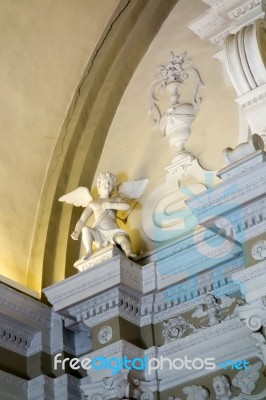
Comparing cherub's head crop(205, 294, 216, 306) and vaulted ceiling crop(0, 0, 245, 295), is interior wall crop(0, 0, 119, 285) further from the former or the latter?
cherub's head crop(205, 294, 216, 306)

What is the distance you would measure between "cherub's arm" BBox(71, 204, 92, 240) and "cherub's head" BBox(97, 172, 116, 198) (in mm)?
176

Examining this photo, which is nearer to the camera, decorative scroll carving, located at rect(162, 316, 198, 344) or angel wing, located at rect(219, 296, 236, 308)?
angel wing, located at rect(219, 296, 236, 308)

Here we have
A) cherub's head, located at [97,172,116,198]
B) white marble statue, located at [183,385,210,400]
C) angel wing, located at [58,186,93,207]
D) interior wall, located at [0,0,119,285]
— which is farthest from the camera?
interior wall, located at [0,0,119,285]

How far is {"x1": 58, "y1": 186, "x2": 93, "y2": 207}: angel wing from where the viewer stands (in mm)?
8312

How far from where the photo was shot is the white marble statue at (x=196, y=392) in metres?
7.06

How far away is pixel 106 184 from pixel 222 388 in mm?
2115

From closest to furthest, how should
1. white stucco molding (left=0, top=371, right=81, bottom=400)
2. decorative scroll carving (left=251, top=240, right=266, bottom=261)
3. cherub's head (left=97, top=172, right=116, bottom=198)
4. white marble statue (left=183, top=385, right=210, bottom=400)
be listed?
decorative scroll carving (left=251, top=240, right=266, bottom=261) < white marble statue (left=183, top=385, right=210, bottom=400) < white stucco molding (left=0, top=371, right=81, bottom=400) < cherub's head (left=97, top=172, right=116, bottom=198)

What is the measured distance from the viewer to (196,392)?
7.11m

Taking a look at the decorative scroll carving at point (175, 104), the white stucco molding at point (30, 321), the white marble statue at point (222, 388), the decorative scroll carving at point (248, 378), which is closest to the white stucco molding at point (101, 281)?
the white stucco molding at point (30, 321)

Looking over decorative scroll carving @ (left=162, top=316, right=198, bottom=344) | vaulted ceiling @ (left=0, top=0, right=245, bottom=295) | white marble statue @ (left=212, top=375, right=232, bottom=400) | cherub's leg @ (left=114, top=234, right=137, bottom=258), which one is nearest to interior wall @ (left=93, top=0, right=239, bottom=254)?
vaulted ceiling @ (left=0, top=0, right=245, bottom=295)

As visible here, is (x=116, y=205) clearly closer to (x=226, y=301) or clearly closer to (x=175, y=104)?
(x=175, y=104)

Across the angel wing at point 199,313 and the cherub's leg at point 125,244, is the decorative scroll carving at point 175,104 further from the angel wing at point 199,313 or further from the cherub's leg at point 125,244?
the angel wing at point 199,313

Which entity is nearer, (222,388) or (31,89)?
(222,388)

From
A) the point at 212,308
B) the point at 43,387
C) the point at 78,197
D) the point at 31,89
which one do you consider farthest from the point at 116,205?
the point at 43,387
